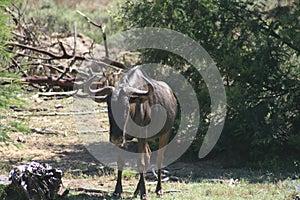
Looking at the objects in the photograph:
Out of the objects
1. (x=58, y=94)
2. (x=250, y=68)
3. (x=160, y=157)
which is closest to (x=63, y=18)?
(x=58, y=94)

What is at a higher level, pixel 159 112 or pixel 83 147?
pixel 159 112

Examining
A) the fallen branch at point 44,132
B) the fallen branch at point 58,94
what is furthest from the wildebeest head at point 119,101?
the fallen branch at point 58,94

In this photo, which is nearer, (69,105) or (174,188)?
(174,188)

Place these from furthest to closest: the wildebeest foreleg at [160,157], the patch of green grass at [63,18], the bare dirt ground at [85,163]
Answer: the patch of green grass at [63,18] → the bare dirt ground at [85,163] → the wildebeest foreleg at [160,157]

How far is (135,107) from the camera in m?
9.85

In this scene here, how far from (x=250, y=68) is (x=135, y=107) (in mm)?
4390

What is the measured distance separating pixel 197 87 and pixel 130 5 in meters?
2.58

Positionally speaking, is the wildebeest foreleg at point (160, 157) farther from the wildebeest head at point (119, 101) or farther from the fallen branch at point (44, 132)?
the fallen branch at point (44, 132)

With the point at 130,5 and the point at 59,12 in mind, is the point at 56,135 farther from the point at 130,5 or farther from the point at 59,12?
the point at 59,12

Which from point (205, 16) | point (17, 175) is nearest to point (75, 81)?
point (205, 16)

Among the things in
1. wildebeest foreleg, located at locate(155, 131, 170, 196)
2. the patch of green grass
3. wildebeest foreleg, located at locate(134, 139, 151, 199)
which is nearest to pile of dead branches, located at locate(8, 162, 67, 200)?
wildebeest foreleg, located at locate(134, 139, 151, 199)

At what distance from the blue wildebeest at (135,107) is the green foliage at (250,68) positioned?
9.90ft

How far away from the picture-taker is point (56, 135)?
622 inches

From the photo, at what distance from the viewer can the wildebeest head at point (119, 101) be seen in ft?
29.9
